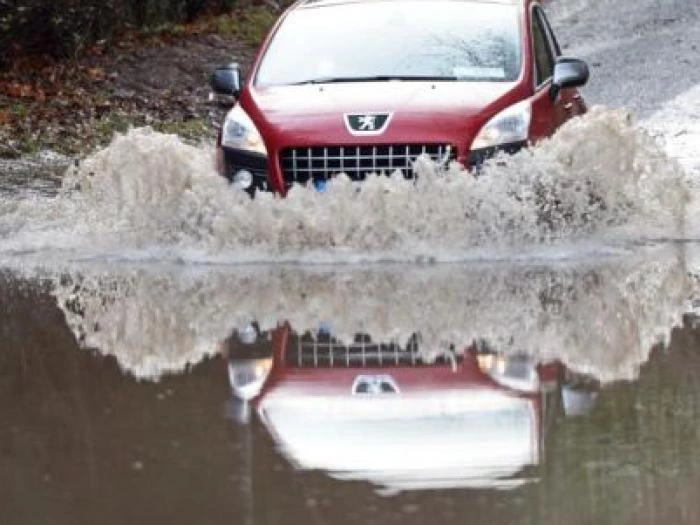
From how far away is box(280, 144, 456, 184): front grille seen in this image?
36.2 feet

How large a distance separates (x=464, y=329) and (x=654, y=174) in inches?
155

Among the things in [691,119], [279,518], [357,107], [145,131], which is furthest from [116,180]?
[691,119]

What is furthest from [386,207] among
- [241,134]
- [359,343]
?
[359,343]

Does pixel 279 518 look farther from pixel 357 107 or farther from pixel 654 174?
pixel 654 174

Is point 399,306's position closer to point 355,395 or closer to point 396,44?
point 355,395

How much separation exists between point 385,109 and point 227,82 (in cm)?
146

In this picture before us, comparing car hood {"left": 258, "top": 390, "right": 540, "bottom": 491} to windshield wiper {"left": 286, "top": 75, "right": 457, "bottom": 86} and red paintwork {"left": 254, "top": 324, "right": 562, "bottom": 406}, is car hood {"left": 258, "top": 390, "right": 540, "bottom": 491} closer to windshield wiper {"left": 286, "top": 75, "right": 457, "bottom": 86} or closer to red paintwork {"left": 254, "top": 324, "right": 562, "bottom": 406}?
red paintwork {"left": 254, "top": 324, "right": 562, "bottom": 406}

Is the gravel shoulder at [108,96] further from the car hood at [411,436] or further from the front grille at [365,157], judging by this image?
the car hood at [411,436]

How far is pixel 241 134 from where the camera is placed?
11.4 m

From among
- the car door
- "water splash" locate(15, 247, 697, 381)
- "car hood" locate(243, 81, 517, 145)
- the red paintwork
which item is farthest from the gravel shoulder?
the red paintwork

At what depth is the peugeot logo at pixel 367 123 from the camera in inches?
434

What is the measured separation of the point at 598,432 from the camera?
20.3ft

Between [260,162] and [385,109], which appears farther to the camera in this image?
[260,162]

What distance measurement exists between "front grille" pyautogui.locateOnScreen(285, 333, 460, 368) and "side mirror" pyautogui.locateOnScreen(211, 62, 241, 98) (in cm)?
398
